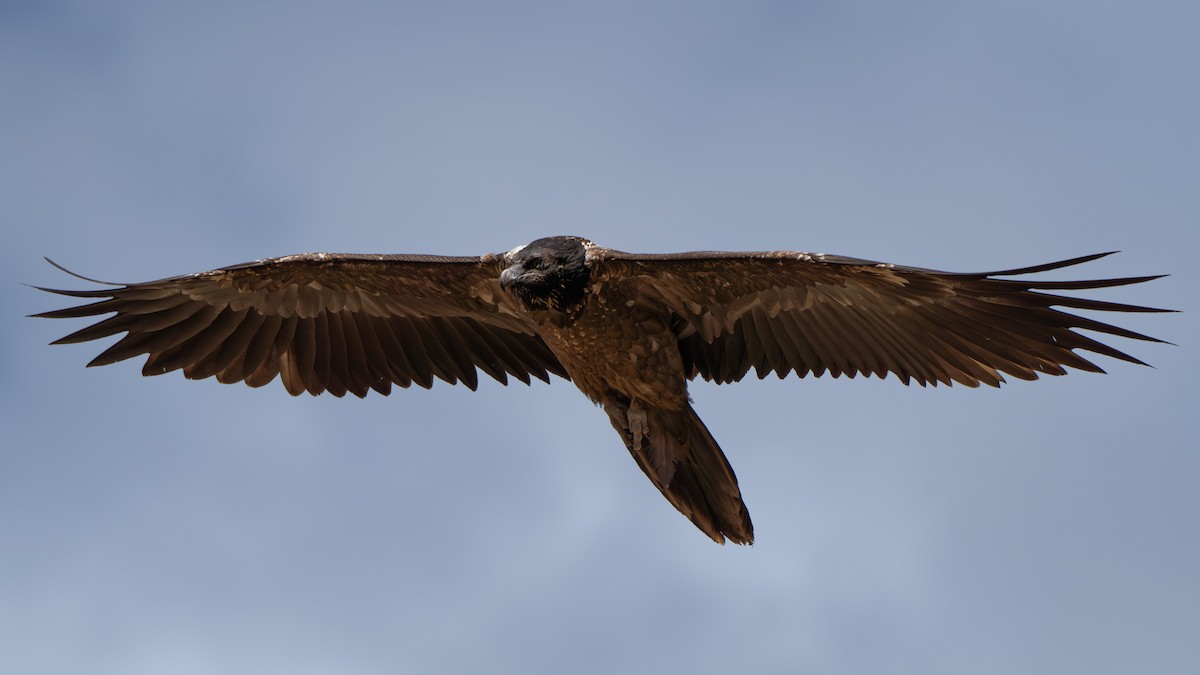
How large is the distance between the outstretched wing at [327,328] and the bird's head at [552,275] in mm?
698

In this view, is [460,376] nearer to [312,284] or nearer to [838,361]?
[312,284]

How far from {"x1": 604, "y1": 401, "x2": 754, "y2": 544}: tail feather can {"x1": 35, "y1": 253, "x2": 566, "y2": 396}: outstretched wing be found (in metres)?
1.06

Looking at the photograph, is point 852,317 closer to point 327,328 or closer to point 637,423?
point 637,423

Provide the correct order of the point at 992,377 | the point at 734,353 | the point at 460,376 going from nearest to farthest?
1. the point at 992,377
2. the point at 734,353
3. the point at 460,376

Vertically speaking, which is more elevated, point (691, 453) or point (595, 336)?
point (595, 336)

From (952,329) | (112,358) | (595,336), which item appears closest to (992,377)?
(952,329)

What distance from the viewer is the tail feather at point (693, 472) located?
31.2ft

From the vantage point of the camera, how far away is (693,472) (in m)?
9.59

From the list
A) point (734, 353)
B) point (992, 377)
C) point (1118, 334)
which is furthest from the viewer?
point (734, 353)

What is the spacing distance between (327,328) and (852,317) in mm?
3373

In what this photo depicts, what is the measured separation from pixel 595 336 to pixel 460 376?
5.03 ft

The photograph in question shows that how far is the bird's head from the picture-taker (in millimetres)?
9195

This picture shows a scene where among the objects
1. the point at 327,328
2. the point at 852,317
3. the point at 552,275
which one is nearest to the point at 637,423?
the point at 552,275

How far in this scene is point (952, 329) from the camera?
30.6 feet
